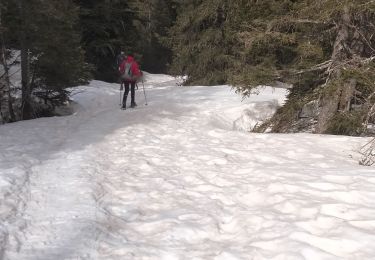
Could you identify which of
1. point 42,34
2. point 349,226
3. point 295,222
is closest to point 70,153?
point 295,222

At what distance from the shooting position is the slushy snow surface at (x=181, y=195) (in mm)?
4766

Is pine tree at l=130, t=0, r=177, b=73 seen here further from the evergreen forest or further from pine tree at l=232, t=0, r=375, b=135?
pine tree at l=232, t=0, r=375, b=135

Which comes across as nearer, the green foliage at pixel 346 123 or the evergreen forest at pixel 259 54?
the green foliage at pixel 346 123

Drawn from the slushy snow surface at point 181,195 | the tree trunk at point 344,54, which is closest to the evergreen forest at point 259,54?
the tree trunk at point 344,54

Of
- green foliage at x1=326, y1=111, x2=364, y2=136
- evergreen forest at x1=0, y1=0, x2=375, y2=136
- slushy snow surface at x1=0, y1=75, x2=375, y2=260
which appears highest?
evergreen forest at x1=0, y1=0, x2=375, y2=136

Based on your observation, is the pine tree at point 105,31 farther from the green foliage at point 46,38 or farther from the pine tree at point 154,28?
the green foliage at point 46,38

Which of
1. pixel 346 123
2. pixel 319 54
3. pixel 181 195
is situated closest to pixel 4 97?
pixel 319 54

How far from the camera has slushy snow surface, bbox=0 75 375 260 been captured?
477 cm

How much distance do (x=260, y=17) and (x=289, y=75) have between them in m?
2.01

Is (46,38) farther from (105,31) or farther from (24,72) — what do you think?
(105,31)

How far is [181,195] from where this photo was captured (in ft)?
21.6

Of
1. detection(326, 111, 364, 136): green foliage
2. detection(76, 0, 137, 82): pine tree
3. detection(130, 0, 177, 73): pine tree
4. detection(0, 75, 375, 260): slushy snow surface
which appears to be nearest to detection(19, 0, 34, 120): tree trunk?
detection(0, 75, 375, 260): slushy snow surface

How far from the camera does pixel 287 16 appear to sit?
10.7m

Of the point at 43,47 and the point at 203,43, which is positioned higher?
the point at 203,43
